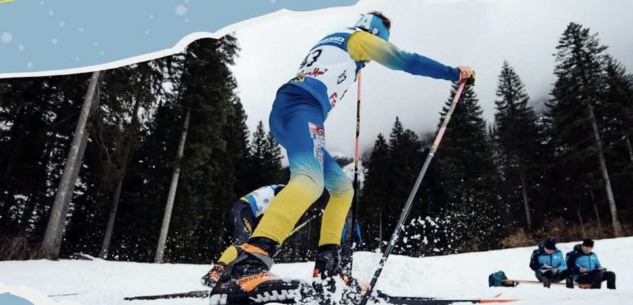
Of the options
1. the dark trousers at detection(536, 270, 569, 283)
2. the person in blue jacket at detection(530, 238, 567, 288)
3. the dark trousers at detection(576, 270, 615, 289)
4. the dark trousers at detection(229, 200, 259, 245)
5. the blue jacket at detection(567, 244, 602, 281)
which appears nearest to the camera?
the dark trousers at detection(229, 200, 259, 245)

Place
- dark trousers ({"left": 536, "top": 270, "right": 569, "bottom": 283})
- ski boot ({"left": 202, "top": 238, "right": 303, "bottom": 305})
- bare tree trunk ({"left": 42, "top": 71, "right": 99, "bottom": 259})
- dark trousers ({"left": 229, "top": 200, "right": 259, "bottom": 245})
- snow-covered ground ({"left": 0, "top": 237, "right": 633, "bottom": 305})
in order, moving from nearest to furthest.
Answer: ski boot ({"left": 202, "top": 238, "right": 303, "bottom": 305}), snow-covered ground ({"left": 0, "top": 237, "right": 633, "bottom": 305}), dark trousers ({"left": 229, "top": 200, "right": 259, "bottom": 245}), dark trousers ({"left": 536, "top": 270, "right": 569, "bottom": 283}), bare tree trunk ({"left": 42, "top": 71, "right": 99, "bottom": 259})

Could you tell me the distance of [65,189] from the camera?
376 centimetres

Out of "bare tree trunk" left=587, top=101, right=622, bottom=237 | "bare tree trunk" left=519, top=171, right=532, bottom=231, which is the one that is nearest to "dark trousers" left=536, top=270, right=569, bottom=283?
"bare tree trunk" left=587, top=101, right=622, bottom=237

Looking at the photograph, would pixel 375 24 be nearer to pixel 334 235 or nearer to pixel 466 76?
pixel 466 76

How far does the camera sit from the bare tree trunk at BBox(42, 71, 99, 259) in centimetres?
356

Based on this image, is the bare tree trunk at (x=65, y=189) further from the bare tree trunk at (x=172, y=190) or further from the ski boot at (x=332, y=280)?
the ski boot at (x=332, y=280)

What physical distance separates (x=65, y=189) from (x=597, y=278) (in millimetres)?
4766

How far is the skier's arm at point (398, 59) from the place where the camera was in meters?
1.03

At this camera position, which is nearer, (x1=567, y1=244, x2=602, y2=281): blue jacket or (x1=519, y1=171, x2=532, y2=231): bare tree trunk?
(x1=567, y1=244, x2=602, y2=281): blue jacket

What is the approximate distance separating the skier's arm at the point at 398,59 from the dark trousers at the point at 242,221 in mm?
811

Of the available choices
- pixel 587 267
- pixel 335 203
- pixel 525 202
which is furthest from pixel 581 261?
pixel 525 202

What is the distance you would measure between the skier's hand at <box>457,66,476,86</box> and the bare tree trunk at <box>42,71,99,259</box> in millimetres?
3833

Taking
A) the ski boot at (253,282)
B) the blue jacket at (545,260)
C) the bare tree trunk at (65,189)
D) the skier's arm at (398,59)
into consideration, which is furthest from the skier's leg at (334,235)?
the bare tree trunk at (65,189)

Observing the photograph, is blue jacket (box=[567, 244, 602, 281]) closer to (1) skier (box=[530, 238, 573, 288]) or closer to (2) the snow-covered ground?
(1) skier (box=[530, 238, 573, 288])
